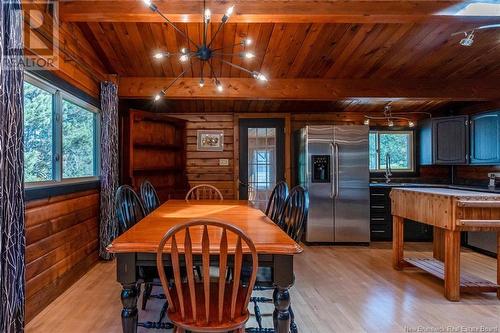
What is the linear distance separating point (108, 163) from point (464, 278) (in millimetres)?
4085

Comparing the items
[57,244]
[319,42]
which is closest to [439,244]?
[319,42]

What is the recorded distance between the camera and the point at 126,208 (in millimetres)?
2367

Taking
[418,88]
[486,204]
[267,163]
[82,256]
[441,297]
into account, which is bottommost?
[441,297]

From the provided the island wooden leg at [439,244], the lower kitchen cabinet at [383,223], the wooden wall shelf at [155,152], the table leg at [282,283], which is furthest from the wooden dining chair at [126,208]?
the lower kitchen cabinet at [383,223]

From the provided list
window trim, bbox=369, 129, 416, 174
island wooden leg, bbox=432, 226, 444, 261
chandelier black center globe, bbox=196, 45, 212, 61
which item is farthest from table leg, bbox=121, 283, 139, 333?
window trim, bbox=369, 129, 416, 174

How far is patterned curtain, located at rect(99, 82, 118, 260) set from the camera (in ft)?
12.7

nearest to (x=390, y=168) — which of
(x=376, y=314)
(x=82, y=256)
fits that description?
(x=376, y=314)

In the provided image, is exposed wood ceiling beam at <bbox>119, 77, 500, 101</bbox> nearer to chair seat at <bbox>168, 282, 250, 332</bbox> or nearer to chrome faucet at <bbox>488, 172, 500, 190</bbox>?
chrome faucet at <bbox>488, 172, 500, 190</bbox>

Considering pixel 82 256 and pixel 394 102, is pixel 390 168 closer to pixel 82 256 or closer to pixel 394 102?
pixel 394 102

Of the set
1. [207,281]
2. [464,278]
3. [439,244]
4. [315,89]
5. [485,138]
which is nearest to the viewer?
[207,281]

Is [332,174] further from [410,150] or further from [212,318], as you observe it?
[212,318]

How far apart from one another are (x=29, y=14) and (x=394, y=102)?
5.12 m

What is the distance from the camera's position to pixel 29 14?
2410mm

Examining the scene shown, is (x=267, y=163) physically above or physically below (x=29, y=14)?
below
